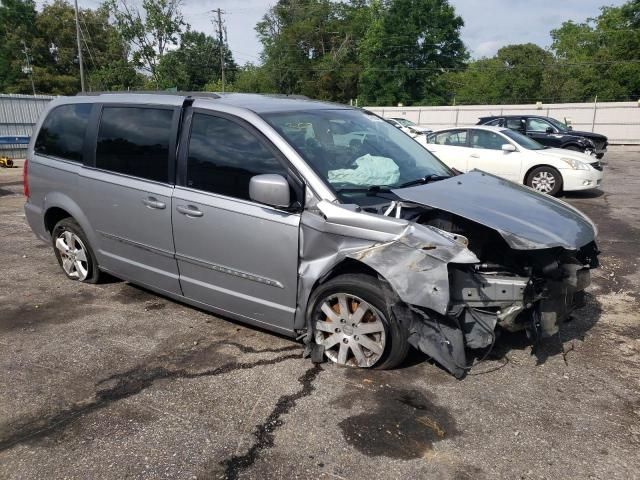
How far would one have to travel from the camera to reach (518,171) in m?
11.1

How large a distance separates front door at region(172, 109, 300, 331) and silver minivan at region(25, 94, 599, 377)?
0.03 feet

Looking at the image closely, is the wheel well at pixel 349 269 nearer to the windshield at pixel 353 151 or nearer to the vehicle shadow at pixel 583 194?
the windshield at pixel 353 151

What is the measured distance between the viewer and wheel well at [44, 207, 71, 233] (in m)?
5.29

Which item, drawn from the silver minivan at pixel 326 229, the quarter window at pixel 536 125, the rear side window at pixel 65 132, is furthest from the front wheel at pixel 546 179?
the rear side window at pixel 65 132

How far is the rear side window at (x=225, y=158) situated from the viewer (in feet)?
12.2

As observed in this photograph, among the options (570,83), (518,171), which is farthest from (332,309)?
(570,83)

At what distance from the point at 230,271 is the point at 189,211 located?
1.85 ft

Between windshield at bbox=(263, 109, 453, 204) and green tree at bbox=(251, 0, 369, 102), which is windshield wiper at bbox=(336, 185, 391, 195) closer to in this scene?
windshield at bbox=(263, 109, 453, 204)

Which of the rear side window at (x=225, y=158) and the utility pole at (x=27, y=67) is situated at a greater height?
the utility pole at (x=27, y=67)

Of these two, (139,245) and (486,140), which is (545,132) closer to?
(486,140)

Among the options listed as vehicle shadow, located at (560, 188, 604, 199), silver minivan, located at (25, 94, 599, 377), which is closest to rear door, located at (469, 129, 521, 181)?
vehicle shadow, located at (560, 188, 604, 199)

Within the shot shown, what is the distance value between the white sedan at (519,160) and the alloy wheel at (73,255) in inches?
287

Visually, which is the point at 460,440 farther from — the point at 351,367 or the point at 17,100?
the point at 17,100

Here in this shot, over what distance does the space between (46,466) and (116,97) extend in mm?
3249
